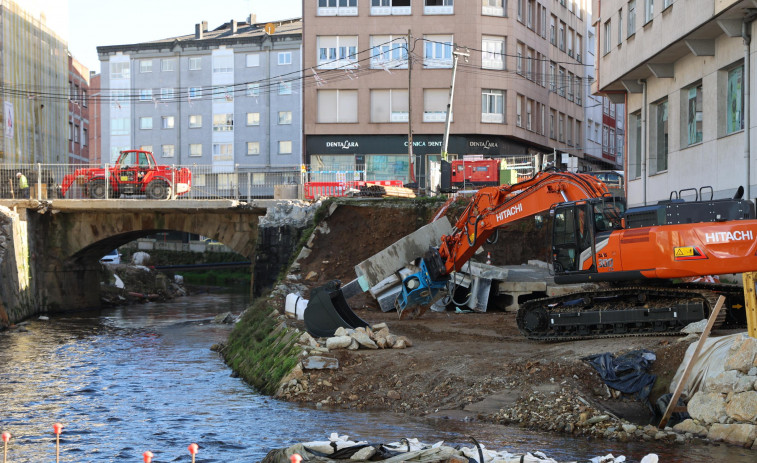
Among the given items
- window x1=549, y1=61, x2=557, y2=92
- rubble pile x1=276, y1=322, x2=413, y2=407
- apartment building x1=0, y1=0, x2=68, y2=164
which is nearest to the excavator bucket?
rubble pile x1=276, y1=322, x2=413, y2=407

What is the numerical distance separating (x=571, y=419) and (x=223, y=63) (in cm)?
6088

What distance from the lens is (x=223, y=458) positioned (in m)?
12.8

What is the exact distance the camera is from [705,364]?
542 inches

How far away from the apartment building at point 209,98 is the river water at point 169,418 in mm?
43082

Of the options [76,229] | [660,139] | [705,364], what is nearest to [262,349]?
[705,364]

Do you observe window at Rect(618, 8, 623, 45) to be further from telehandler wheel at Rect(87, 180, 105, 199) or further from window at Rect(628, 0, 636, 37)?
telehandler wheel at Rect(87, 180, 105, 199)

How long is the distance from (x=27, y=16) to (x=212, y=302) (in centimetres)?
2475

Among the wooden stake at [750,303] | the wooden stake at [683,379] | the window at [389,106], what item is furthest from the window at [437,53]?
the wooden stake at [683,379]

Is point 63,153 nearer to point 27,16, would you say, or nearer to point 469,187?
point 27,16

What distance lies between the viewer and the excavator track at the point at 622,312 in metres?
16.8

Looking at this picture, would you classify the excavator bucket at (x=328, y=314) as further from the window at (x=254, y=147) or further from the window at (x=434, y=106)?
the window at (x=254, y=147)

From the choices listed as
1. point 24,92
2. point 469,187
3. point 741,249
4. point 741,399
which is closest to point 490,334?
point 741,249

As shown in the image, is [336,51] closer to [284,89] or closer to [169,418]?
[284,89]

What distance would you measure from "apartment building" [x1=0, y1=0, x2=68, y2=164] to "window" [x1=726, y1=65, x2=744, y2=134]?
43210 millimetres
